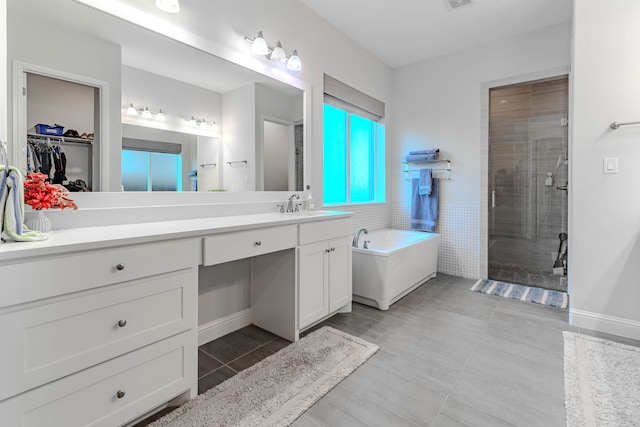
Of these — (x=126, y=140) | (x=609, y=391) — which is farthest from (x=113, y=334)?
(x=609, y=391)

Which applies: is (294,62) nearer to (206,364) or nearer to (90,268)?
(90,268)

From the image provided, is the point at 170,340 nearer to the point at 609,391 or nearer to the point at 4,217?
the point at 4,217

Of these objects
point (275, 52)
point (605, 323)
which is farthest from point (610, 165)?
point (275, 52)

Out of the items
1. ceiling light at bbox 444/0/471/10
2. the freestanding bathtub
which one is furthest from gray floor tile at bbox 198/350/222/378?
ceiling light at bbox 444/0/471/10

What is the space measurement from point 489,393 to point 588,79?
7.59 ft

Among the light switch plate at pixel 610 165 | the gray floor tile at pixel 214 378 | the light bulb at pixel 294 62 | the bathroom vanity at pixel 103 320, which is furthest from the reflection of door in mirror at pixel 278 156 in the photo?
the light switch plate at pixel 610 165

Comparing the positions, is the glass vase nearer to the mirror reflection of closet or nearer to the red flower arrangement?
the red flower arrangement

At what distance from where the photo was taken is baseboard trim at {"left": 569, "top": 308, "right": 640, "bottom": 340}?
2.23m

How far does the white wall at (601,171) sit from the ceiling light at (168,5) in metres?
2.78

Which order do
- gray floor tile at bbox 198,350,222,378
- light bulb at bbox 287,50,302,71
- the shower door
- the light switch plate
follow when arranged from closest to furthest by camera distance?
1. gray floor tile at bbox 198,350,222,378
2. the light switch plate
3. light bulb at bbox 287,50,302,71
4. the shower door

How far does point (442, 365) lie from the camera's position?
188cm

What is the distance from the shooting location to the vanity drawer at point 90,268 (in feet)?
3.33

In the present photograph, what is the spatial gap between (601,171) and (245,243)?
255 cm

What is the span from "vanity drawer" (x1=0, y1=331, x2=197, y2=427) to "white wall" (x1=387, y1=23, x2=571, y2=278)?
323 cm
